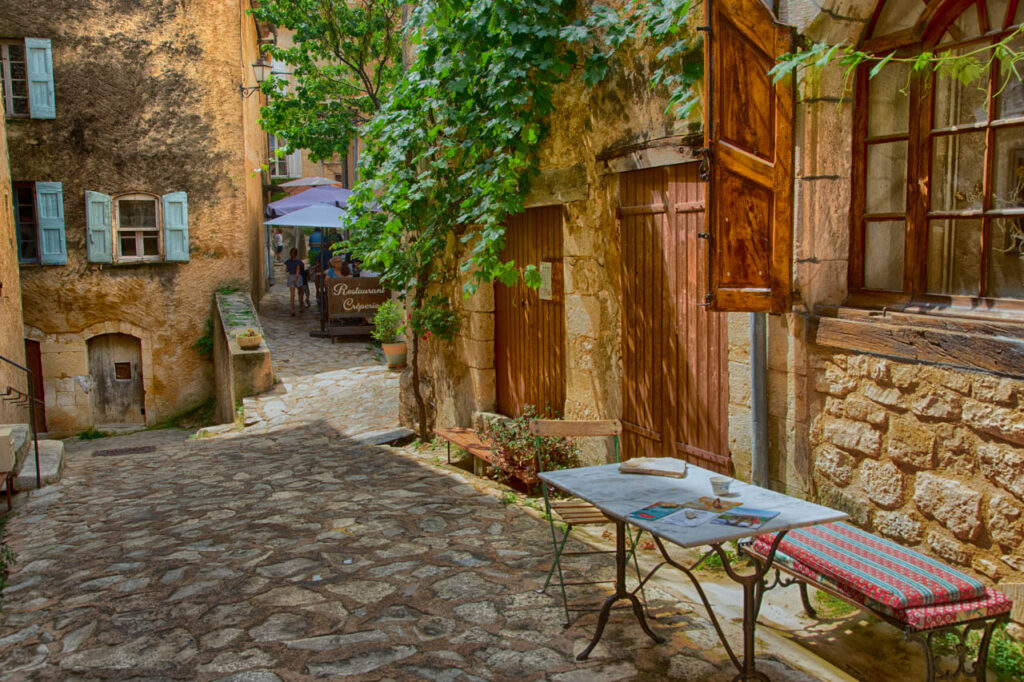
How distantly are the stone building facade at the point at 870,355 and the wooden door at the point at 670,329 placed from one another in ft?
0.28

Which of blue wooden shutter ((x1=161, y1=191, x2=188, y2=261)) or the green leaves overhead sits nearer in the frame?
the green leaves overhead

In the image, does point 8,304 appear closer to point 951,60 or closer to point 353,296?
point 353,296

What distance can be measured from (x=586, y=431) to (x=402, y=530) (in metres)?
1.56

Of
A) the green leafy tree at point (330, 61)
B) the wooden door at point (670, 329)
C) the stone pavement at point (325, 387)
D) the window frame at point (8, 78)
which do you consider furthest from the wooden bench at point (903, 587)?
the window frame at point (8, 78)

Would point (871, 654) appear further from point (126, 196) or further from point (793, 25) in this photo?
point (126, 196)

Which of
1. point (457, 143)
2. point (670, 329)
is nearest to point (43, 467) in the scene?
point (457, 143)

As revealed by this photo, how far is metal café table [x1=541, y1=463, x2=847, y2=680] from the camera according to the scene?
2.93m

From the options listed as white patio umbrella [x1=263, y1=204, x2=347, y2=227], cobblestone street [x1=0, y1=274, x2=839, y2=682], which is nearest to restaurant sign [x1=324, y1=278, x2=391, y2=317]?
white patio umbrella [x1=263, y1=204, x2=347, y2=227]

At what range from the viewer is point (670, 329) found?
17.0 ft

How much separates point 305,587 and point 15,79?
11.6m

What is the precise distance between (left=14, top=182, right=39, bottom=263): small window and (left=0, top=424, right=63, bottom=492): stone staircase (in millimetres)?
5811

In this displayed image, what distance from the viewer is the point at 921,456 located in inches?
140

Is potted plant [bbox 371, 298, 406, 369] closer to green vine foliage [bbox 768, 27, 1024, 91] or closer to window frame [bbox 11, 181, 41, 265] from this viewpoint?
Answer: window frame [bbox 11, 181, 41, 265]

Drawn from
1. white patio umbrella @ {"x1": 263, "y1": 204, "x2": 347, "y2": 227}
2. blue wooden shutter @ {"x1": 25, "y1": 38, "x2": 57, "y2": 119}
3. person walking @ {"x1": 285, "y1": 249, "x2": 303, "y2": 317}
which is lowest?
person walking @ {"x1": 285, "y1": 249, "x2": 303, "y2": 317}
